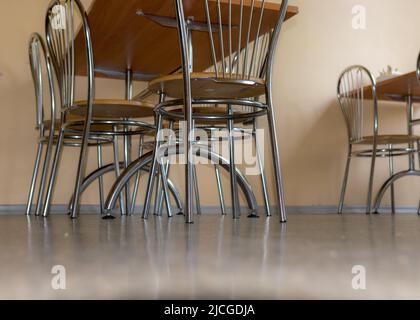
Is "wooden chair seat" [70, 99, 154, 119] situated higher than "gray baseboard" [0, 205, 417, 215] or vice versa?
"wooden chair seat" [70, 99, 154, 119]

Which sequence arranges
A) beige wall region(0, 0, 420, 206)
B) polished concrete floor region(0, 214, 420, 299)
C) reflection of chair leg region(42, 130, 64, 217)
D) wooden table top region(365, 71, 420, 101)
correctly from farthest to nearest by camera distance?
beige wall region(0, 0, 420, 206) < wooden table top region(365, 71, 420, 101) < reflection of chair leg region(42, 130, 64, 217) < polished concrete floor region(0, 214, 420, 299)

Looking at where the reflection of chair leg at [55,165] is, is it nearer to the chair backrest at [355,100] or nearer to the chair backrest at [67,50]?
the chair backrest at [67,50]

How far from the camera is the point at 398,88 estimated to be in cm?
348

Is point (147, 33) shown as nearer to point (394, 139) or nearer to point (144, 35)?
point (144, 35)

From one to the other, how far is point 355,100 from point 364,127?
0.45m

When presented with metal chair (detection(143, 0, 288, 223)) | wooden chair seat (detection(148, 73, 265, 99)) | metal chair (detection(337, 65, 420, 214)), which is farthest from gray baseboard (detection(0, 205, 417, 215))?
wooden chair seat (detection(148, 73, 265, 99))

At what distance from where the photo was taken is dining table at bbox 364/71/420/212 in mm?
3271

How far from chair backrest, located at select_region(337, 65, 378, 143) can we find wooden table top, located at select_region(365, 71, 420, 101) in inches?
2.5

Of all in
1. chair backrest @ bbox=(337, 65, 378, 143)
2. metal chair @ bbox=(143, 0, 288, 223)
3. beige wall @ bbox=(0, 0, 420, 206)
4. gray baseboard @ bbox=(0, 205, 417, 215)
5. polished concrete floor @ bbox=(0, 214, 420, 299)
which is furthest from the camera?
beige wall @ bbox=(0, 0, 420, 206)

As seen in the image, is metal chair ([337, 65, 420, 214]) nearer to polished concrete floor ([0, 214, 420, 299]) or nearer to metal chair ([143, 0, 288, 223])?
metal chair ([143, 0, 288, 223])

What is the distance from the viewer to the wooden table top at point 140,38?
1837 millimetres

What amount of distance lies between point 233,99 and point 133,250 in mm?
931

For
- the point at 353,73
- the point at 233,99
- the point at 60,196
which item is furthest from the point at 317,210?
the point at 233,99
